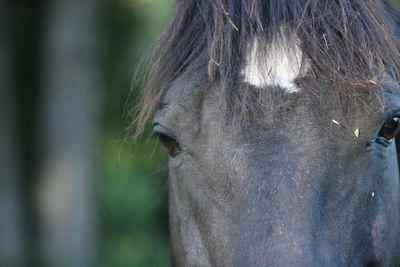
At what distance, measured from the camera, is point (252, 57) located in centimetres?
304

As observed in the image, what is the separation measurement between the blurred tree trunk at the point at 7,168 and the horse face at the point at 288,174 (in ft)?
30.9

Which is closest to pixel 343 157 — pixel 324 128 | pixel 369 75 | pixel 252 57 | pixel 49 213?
pixel 324 128

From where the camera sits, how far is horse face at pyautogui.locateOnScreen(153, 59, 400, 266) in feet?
8.87

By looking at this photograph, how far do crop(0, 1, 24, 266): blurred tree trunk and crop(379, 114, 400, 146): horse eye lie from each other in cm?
981

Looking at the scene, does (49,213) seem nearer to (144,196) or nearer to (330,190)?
(144,196)

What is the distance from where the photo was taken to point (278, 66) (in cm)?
298

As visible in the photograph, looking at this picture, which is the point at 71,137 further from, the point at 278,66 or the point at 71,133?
the point at 278,66

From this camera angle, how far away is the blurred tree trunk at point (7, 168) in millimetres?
12031

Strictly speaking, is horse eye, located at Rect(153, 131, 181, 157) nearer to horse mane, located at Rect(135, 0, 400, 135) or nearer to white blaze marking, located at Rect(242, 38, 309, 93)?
horse mane, located at Rect(135, 0, 400, 135)

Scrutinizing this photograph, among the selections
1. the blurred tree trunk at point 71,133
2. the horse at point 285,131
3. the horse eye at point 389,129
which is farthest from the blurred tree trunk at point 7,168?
the horse eye at point 389,129

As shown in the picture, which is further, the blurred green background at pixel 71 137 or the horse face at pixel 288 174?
the blurred green background at pixel 71 137

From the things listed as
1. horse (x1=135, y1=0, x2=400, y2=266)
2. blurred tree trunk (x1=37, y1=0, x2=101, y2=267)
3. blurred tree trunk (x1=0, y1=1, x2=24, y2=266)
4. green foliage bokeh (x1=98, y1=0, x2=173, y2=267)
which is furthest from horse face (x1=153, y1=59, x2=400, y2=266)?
green foliage bokeh (x1=98, y1=0, x2=173, y2=267)

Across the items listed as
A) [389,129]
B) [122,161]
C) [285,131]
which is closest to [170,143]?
[285,131]

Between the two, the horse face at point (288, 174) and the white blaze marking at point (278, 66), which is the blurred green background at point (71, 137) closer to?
the horse face at point (288, 174)
